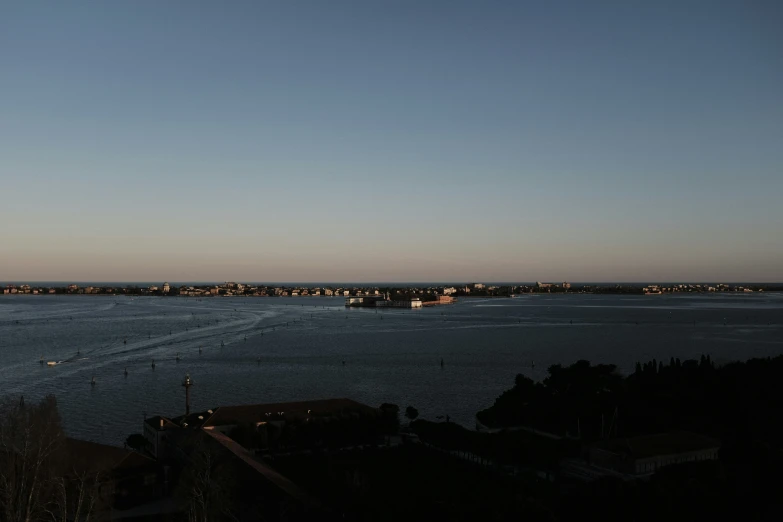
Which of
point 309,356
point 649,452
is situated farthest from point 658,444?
point 309,356

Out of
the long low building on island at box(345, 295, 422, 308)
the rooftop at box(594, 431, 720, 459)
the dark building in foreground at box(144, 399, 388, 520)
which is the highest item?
the long low building on island at box(345, 295, 422, 308)

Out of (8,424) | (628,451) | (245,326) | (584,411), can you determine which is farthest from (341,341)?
(8,424)

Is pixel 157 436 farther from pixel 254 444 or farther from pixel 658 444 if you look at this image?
pixel 658 444

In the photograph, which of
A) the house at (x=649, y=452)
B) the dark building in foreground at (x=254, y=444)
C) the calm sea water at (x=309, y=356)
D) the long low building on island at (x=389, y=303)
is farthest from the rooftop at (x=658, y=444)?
the long low building on island at (x=389, y=303)

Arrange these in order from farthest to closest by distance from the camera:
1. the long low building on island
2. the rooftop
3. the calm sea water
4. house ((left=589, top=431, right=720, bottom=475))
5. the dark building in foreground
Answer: the long low building on island
the calm sea water
the rooftop
house ((left=589, top=431, right=720, bottom=475))
the dark building in foreground

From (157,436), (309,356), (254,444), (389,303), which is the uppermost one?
(389,303)

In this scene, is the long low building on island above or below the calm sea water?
above

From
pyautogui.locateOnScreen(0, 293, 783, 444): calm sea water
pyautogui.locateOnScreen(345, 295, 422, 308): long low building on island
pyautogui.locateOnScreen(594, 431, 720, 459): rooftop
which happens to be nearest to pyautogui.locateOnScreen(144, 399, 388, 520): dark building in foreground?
pyautogui.locateOnScreen(0, 293, 783, 444): calm sea water

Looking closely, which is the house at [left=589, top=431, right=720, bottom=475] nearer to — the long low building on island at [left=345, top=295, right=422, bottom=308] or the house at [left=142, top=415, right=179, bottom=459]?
the house at [left=142, top=415, right=179, bottom=459]
